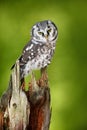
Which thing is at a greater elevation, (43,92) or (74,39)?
(74,39)

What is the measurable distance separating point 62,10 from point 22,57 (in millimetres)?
596

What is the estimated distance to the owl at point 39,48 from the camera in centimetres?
154

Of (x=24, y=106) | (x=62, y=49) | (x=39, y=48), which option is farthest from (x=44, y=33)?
(x=62, y=49)

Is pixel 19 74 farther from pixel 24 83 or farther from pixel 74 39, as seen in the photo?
pixel 74 39

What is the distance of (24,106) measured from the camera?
1487 millimetres

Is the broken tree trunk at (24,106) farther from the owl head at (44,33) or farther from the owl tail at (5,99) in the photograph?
the owl head at (44,33)

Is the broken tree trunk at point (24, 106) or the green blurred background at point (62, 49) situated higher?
A: the green blurred background at point (62, 49)

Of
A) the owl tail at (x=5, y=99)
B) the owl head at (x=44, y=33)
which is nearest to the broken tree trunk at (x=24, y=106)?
the owl tail at (x=5, y=99)

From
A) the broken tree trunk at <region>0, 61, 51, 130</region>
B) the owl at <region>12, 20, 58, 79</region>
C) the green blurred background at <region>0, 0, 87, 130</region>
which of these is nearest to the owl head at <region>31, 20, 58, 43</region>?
the owl at <region>12, 20, 58, 79</region>

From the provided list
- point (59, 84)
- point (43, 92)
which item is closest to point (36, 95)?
point (43, 92)

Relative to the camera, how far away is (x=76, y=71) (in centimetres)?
211

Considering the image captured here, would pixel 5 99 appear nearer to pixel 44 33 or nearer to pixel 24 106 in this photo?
pixel 24 106

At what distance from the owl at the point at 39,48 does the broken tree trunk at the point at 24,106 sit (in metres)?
0.05

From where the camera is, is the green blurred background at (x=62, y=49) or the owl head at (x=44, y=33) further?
the green blurred background at (x=62, y=49)
